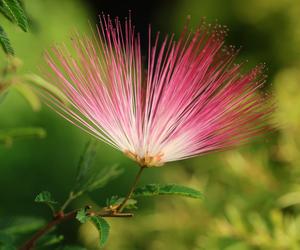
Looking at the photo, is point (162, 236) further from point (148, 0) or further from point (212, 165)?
point (148, 0)

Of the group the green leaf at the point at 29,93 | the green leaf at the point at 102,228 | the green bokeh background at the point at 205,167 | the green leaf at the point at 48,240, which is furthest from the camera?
the green bokeh background at the point at 205,167

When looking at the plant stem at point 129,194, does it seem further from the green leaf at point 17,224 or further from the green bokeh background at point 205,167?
the green leaf at point 17,224

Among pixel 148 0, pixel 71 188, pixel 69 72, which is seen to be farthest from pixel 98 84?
pixel 148 0

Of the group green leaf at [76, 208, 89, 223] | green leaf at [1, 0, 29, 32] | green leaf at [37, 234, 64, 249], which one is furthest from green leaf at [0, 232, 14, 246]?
green leaf at [1, 0, 29, 32]

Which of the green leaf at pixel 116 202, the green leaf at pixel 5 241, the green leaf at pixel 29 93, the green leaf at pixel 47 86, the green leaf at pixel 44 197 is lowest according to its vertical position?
the green leaf at pixel 5 241

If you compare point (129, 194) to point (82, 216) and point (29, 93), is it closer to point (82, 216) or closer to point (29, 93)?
point (82, 216)

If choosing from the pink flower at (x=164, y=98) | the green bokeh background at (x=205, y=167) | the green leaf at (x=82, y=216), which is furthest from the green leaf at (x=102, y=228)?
the green bokeh background at (x=205, y=167)
